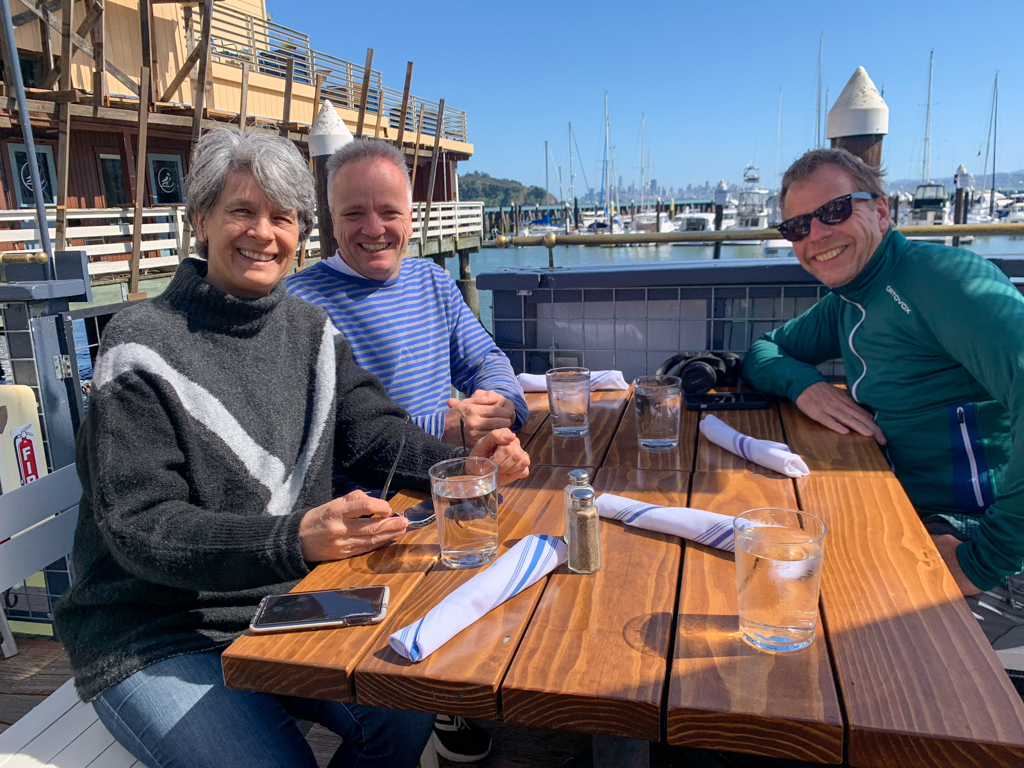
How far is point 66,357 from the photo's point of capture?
234cm

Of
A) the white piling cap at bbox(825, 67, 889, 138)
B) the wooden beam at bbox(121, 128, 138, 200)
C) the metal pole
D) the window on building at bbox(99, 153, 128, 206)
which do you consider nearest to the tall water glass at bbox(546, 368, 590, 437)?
the metal pole

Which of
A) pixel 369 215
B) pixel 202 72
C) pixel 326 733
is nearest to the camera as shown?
pixel 326 733

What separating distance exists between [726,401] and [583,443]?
564mm

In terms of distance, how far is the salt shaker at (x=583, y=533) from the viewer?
1108mm

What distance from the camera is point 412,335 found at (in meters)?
2.34

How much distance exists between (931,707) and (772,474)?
77 centimetres

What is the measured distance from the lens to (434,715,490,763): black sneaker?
6.31ft

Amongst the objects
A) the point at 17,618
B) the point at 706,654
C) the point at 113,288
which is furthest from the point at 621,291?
the point at 113,288

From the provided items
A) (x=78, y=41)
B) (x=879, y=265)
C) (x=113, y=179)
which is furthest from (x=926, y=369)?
(x=113, y=179)

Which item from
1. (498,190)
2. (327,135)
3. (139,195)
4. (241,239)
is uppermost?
(498,190)

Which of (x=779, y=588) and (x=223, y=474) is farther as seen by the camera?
(x=223, y=474)

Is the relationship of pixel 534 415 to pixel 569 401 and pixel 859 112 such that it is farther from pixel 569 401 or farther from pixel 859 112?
pixel 859 112

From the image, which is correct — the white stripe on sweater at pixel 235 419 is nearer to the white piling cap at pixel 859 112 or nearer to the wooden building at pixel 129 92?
the white piling cap at pixel 859 112

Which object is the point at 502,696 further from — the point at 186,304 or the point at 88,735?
the point at 186,304
